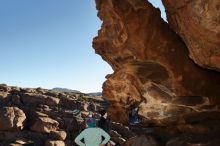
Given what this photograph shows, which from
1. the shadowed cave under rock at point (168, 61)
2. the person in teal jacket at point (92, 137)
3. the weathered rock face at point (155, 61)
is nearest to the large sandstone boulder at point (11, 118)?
the shadowed cave under rock at point (168, 61)

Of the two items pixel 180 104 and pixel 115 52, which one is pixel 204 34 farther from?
pixel 115 52

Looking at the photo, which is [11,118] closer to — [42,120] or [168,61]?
[42,120]

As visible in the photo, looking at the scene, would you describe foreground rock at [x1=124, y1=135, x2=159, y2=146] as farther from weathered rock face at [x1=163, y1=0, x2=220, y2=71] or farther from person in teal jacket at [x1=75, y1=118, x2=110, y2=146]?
person in teal jacket at [x1=75, y1=118, x2=110, y2=146]

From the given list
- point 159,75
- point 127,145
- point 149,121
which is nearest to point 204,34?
point 159,75

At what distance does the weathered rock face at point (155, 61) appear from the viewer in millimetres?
16578

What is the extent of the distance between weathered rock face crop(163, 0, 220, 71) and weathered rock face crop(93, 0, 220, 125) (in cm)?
136

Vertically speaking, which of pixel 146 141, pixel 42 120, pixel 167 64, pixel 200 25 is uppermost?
pixel 200 25

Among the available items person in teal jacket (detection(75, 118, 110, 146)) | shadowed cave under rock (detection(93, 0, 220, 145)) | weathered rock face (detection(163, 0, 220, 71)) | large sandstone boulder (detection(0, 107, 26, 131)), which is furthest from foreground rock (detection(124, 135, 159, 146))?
large sandstone boulder (detection(0, 107, 26, 131))

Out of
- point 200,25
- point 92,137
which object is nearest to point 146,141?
point 200,25

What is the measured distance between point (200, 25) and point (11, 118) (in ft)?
133

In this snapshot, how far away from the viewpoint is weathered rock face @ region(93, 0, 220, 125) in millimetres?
16578

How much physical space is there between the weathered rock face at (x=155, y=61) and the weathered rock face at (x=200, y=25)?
1.36m

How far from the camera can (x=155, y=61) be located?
17.0m

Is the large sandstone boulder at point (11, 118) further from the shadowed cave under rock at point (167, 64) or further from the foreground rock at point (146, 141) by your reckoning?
the foreground rock at point (146, 141)
